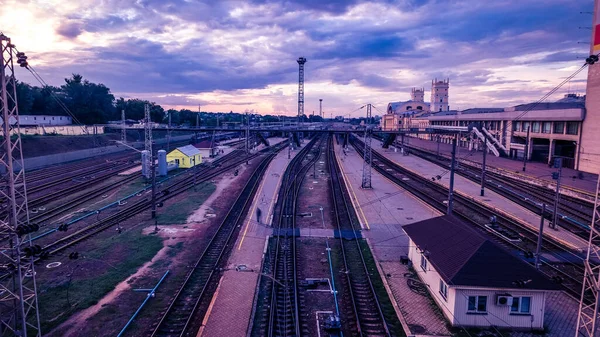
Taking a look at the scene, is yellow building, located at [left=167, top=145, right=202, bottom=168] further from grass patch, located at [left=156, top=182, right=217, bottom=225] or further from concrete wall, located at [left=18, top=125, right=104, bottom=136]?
concrete wall, located at [left=18, top=125, right=104, bottom=136]

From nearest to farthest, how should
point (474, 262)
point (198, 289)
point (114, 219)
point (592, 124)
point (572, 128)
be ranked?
point (474, 262) < point (198, 289) < point (114, 219) < point (592, 124) < point (572, 128)

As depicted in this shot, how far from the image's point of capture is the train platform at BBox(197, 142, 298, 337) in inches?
488

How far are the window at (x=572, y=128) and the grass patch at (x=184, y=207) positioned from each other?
41.5 m

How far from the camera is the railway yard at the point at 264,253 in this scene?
42.2 feet

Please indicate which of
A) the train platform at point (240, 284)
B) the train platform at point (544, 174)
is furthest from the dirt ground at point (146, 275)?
the train platform at point (544, 174)

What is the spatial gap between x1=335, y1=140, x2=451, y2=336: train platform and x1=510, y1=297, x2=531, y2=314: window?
2.33 meters

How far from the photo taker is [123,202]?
3036 centimetres

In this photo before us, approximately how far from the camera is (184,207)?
1137 inches

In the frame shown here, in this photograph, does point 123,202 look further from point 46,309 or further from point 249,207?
point 46,309

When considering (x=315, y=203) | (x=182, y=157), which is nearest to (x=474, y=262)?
(x=315, y=203)

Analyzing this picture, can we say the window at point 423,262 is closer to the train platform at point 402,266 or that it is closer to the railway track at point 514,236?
the train platform at point 402,266

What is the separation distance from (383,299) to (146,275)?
10171 mm

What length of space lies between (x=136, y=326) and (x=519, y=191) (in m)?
34.4

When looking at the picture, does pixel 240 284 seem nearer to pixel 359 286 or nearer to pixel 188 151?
pixel 359 286
